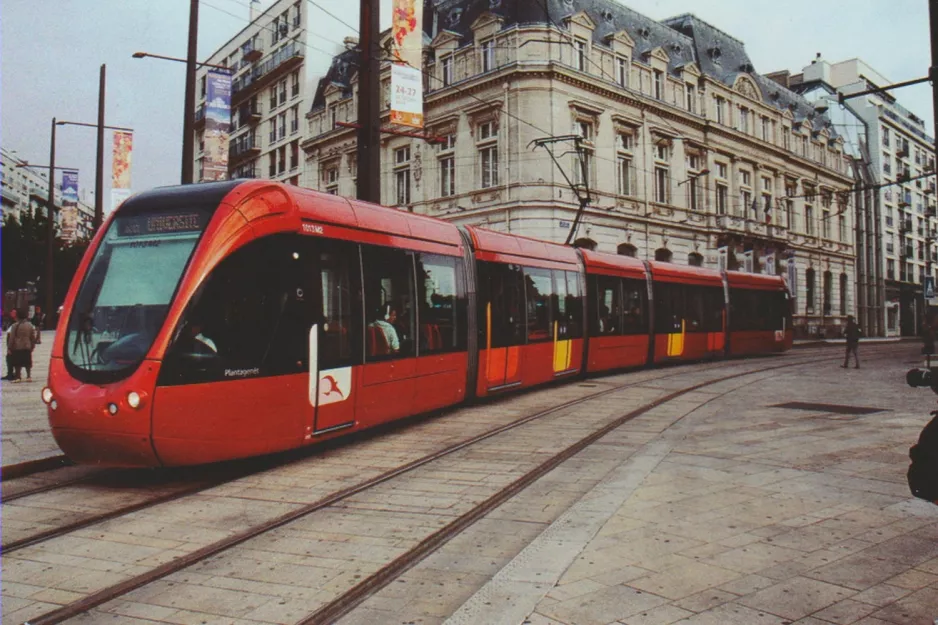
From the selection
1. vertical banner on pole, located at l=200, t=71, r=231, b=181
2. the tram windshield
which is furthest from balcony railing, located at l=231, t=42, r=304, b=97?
the tram windshield

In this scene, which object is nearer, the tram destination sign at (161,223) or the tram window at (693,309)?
the tram destination sign at (161,223)

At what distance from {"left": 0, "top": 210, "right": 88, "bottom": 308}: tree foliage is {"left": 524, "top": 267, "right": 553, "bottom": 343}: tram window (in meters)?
33.5

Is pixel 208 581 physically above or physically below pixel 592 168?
below

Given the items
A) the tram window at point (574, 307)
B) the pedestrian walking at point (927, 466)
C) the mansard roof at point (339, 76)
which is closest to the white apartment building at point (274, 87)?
the mansard roof at point (339, 76)

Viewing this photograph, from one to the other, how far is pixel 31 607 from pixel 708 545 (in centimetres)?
392

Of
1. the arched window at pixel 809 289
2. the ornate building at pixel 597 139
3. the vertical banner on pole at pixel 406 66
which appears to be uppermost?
the ornate building at pixel 597 139

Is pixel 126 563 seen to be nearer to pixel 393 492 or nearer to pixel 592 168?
pixel 393 492

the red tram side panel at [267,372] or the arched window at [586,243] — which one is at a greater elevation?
the arched window at [586,243]

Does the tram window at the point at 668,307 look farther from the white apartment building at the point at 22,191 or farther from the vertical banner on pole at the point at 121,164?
the white apartment building at the point at 22,191

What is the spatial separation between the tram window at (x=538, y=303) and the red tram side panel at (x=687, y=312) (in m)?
6.44

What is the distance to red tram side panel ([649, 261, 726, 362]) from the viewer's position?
20.3 m

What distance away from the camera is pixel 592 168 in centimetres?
3244

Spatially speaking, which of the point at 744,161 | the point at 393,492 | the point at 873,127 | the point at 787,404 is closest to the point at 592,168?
the point at 744,161

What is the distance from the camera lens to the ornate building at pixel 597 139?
30.1 m
